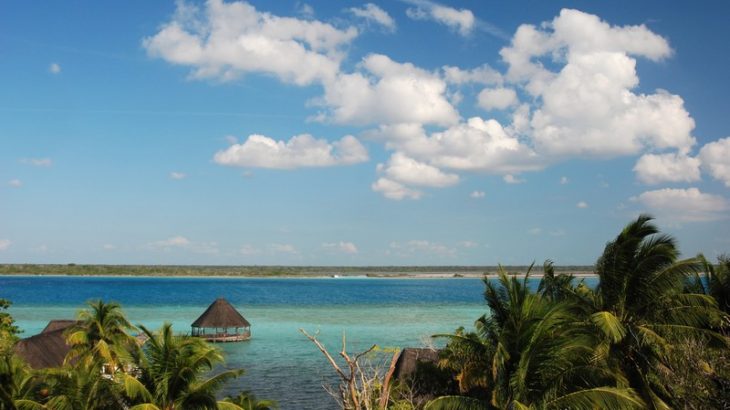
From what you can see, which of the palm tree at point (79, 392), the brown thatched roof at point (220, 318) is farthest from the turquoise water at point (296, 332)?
the palm tree at point (79, 392)

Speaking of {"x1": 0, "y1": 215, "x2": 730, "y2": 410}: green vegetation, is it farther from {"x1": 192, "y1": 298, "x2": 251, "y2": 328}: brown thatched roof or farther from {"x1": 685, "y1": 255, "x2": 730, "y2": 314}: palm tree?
{"x1": 192, "y1": 298, "x2": 251, "y2": 328}: brown thatched roof

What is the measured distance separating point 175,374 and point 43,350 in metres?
18.3

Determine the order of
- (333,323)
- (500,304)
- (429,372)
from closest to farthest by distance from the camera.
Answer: (500,304) → (429,372) → (333,323)

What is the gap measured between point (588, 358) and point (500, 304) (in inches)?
93.8

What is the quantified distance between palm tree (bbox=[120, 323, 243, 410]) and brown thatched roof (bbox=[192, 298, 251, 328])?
1332 inches

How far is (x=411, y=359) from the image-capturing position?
27984 mm

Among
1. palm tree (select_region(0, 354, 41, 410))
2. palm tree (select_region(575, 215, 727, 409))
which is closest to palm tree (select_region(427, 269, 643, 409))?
palm tree (select_region(575, 215, 727, 409))

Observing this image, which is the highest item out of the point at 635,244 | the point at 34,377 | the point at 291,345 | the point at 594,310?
the point at 635,244

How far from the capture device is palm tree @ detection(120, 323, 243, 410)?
15.2m

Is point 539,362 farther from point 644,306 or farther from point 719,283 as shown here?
point 719,283

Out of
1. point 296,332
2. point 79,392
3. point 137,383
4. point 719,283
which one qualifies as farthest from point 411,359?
point 296,332

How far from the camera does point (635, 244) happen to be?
16797 millimetres

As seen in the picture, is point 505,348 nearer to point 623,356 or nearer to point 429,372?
point 623,356

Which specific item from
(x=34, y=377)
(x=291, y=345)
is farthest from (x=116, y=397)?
(x=291, y=345)
